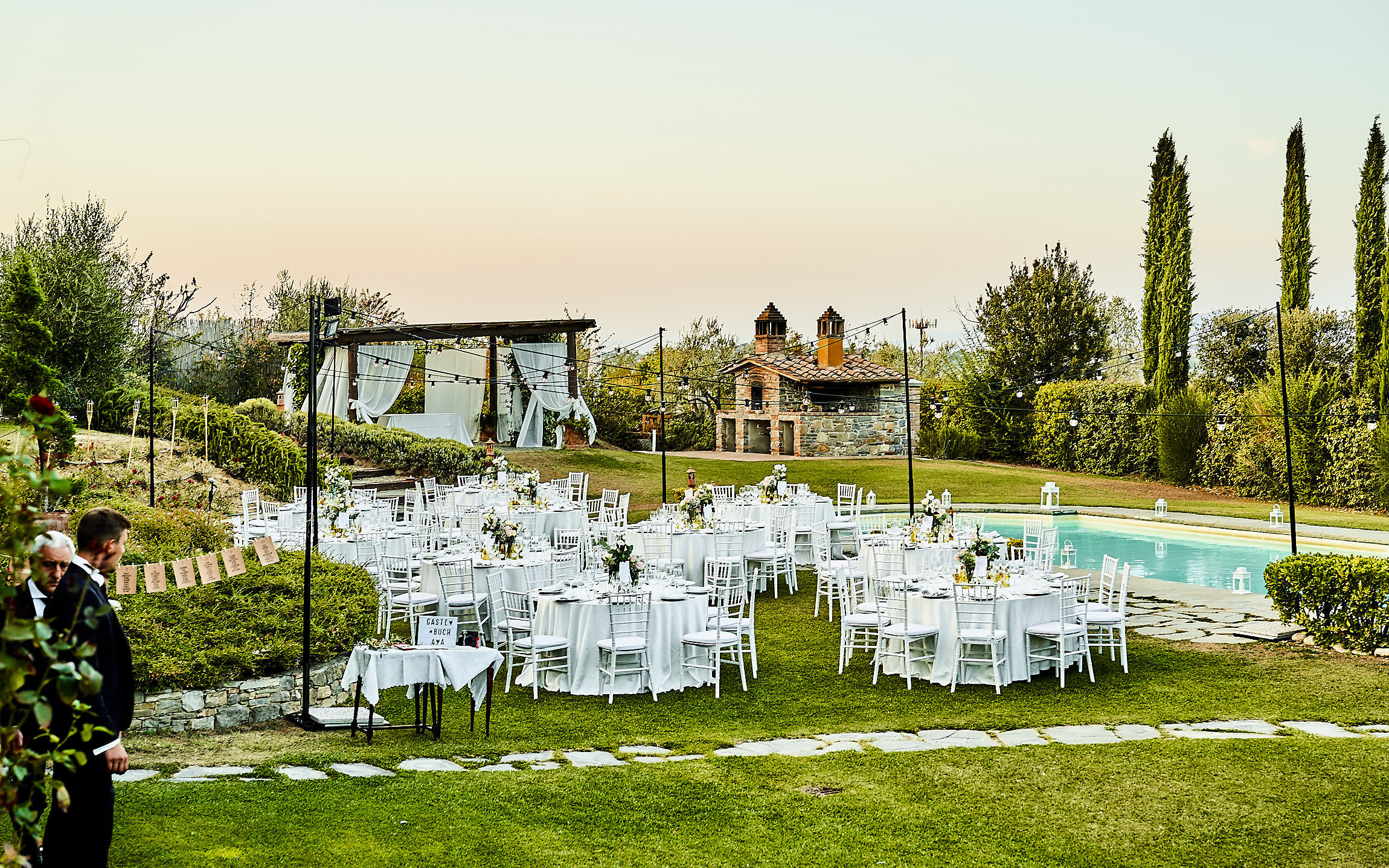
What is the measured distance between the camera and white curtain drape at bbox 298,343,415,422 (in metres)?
28.8

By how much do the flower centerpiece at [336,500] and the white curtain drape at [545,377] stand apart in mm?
12447

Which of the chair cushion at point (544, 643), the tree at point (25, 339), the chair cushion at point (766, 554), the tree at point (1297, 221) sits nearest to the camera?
the chair cushion at point (544, 643)

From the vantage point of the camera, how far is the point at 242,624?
342 inches

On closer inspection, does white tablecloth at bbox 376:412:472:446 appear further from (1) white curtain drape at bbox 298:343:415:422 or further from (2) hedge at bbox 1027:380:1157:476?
(2) hedge at bbox 1027:380:1157:476

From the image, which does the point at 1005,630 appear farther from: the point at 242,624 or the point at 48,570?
the point at 48,570

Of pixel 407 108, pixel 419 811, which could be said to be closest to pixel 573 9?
pixel 407 108

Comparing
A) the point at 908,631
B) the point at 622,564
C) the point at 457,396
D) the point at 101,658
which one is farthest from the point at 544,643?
the point at 457,396

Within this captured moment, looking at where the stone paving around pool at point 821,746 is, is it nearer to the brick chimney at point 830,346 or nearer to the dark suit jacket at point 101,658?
the dark suit jacket at point 101,658

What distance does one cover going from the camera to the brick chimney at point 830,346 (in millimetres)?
33625

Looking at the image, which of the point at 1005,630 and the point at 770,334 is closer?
the point at 1005,630

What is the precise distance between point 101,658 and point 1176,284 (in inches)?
1170

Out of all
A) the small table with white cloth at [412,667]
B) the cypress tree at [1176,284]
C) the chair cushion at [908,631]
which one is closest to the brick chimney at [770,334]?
the cypress tree at [1176,284]

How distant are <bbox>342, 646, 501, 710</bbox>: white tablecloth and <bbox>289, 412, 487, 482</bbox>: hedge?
1654cm

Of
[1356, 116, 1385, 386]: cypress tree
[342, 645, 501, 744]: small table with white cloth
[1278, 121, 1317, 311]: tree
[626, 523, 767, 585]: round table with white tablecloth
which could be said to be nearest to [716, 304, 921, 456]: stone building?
[1278, 121, 1317, 311]: tree
